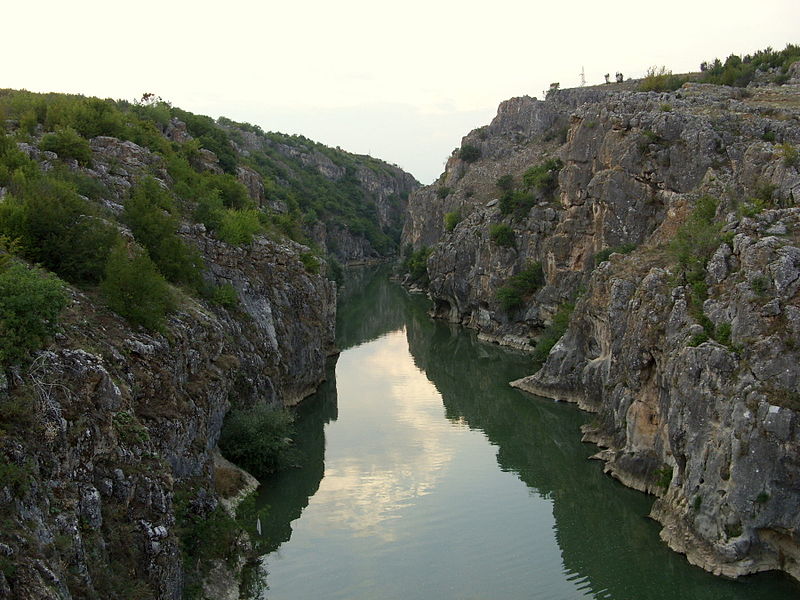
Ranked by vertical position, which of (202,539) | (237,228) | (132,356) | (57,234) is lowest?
(202,539)

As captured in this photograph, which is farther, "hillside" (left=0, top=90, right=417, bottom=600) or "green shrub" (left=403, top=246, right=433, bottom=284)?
"green shrub" (left=403, top=246, right=433, bottom=284)

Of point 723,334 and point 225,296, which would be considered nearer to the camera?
point 723,334

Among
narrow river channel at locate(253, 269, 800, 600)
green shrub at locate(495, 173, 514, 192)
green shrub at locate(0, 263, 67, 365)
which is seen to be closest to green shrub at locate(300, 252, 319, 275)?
narrow river channel at locate(253, 269, 800, 600)

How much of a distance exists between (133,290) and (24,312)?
5490mm

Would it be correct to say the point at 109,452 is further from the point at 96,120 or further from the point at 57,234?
the point at 96,120

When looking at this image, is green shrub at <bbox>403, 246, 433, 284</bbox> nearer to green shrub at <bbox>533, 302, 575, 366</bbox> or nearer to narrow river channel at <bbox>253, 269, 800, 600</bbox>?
green shrub at <bbox>533, 302, 575, 366</bbox>

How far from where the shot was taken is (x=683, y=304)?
23812 mm

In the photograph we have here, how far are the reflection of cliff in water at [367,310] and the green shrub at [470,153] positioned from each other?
54.4 feet

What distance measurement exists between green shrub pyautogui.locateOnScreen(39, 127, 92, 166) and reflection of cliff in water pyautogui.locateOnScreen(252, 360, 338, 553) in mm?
13873

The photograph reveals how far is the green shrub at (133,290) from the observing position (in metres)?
19.5

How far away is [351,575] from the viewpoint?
786 inches

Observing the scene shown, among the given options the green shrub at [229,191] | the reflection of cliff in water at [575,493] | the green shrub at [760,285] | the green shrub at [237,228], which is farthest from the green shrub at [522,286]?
the green shrub at [760,285]

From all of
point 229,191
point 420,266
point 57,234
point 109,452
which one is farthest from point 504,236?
point 109,452

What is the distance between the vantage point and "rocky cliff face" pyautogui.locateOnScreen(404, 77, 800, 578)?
61.8 ft
